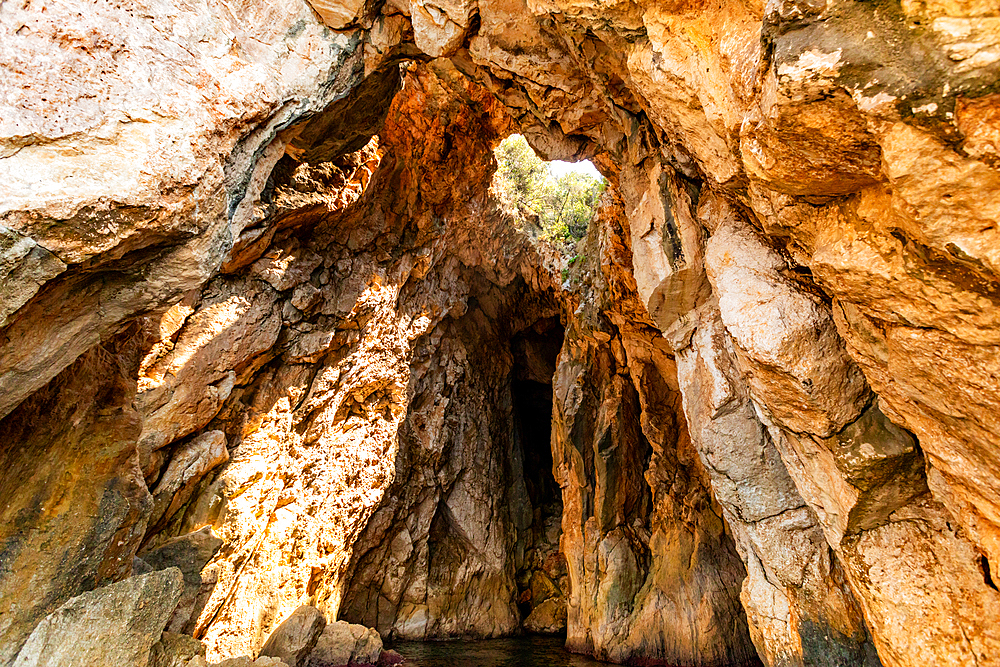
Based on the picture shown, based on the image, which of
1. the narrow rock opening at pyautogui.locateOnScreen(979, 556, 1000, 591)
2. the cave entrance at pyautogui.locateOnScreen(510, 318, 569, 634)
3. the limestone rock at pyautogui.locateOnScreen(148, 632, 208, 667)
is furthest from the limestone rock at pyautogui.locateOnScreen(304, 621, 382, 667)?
the narrow rock opening at pyautogui.locateOnScreen(979, 556, 1000, 591)

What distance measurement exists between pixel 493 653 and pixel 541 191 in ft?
40.5

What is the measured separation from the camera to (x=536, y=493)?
1783 cm

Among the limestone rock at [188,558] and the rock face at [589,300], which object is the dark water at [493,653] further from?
the limestone rock at [188,558]

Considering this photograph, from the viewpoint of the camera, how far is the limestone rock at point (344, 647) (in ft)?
34.6

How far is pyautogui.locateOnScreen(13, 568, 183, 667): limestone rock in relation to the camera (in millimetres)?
4457

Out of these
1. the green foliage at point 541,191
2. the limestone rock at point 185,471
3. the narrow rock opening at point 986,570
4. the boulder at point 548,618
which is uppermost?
the green foliage at point 541,191

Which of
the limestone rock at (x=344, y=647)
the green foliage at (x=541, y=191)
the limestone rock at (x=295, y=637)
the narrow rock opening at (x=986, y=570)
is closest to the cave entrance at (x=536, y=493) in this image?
the green foliage at (x=541, y=191)

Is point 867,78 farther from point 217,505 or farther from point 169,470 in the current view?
point 217,505

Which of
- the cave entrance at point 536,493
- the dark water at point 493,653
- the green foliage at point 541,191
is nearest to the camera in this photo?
the dark water at point 493,653

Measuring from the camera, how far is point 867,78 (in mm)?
2879

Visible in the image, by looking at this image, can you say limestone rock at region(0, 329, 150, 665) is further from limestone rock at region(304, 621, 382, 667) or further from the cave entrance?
the cave entrance

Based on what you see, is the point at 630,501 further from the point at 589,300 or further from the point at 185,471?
the point at 185,471

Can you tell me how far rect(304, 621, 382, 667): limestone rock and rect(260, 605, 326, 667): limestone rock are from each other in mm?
169

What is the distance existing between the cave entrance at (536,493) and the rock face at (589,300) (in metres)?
3.48
